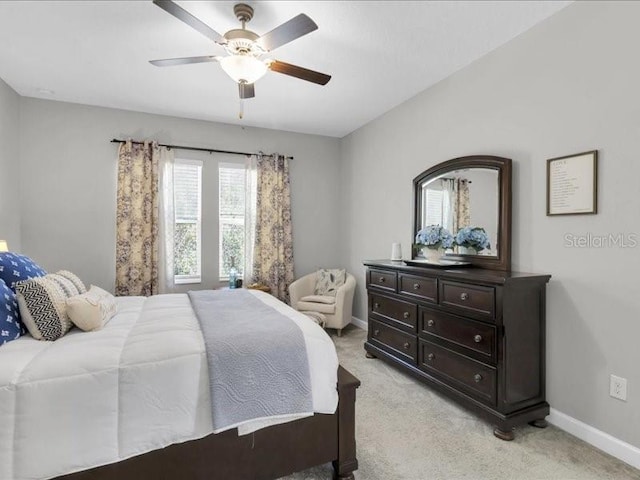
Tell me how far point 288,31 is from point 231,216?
301 centimetres

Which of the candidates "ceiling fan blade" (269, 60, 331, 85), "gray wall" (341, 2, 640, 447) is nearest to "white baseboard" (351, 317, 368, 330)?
"gray wall" (341, 2, 640, 447)

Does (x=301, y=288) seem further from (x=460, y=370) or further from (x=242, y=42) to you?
(x=242, y=42)

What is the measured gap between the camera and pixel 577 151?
2.20 meters

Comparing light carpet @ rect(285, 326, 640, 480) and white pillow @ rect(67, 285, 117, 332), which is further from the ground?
white pillow @ rect(67, 285, 117, 332)

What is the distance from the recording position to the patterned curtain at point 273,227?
15.4 ft

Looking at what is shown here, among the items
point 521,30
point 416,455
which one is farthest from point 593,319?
point 521,30

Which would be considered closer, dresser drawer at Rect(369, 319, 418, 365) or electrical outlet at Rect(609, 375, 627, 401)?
electrical outlet at Rect(609, 375, 627, 401)

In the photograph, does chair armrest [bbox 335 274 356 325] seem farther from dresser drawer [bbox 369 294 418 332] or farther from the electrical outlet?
the electrical outlet

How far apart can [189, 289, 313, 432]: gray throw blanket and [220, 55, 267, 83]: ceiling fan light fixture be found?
66.8 inches

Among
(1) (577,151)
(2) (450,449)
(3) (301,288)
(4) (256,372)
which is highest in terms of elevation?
(1) (577,151)

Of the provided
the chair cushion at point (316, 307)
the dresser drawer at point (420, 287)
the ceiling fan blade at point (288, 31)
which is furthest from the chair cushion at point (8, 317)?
the chair cushion at point (316, 307)

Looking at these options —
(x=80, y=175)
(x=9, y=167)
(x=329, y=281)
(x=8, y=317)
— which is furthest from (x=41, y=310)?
(x=329, y=281)

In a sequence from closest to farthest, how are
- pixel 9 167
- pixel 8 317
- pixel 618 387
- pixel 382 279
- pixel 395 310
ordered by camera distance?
pixel 8 317 → pixel 618 387 → pixel 395 310 → pixel 382 279 → pixel 9 167

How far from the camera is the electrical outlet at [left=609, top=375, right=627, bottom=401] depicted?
1.96m
